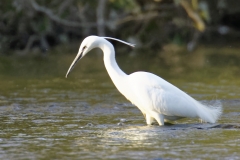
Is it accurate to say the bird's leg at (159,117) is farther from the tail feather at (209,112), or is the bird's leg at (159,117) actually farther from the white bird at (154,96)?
the tail feather at (209,112)

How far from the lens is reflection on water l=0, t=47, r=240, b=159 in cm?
692

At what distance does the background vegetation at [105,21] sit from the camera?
71.3 feet

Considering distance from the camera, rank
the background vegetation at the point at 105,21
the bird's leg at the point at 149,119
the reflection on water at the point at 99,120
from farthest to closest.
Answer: the background vegetation at the point at 105,21
the bird's leg at the point at 149,119
the reflection on water at the point at 99,120

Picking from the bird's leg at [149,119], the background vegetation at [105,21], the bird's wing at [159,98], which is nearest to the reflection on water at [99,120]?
the bird's leg at [149,119]

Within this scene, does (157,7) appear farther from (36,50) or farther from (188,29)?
(36,50)

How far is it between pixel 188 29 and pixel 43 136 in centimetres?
1631

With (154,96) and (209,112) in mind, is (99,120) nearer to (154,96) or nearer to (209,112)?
(154,96)

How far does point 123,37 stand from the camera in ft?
78.0

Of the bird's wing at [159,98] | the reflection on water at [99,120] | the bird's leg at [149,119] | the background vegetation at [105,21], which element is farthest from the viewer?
the background vegetation at [105,21]

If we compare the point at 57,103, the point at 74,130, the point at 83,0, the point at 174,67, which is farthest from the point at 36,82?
the point at 83,0

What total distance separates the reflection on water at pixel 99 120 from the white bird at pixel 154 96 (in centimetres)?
18

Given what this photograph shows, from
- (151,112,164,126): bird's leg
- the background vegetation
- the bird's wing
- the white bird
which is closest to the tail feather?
the white bird

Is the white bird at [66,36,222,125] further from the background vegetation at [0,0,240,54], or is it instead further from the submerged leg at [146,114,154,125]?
the background vegetation at [0,0,240,54]

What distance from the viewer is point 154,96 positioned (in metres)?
8.45
